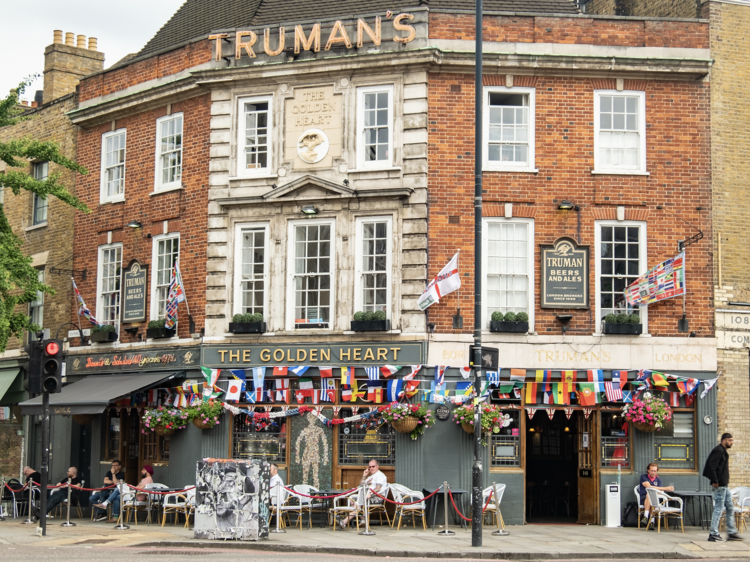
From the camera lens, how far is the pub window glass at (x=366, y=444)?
20.9 meters

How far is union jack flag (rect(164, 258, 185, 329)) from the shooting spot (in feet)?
73.0

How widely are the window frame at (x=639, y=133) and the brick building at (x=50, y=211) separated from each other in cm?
1309

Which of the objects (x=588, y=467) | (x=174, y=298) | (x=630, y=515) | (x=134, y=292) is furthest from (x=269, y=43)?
(x=630, y=515)

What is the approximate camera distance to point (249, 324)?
21.7 metres

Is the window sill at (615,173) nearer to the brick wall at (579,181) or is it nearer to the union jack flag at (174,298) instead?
the brick wall at (579,181)

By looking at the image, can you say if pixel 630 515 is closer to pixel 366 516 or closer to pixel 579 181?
pixel 366 516

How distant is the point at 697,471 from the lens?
66.9ft

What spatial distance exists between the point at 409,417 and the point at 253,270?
16.3 feet

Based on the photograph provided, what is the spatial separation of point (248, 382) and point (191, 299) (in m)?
2.53

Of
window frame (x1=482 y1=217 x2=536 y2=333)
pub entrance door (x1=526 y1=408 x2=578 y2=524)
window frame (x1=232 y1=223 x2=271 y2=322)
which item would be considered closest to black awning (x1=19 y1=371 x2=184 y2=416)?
window frame (x1=232 y1=223 x2=271 y2=322)

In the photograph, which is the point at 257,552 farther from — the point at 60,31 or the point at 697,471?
the point at 60,31

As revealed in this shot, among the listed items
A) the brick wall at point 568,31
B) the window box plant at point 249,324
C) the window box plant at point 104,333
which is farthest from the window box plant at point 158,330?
the brick wall at point 568,31

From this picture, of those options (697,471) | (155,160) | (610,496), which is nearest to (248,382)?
(155,160)

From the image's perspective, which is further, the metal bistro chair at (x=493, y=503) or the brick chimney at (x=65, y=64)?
the brick chimney at (x=65, y=64)
